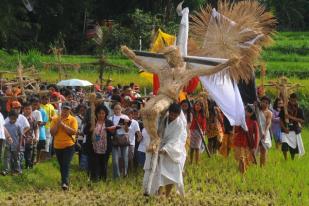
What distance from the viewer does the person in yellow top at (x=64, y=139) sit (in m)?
11.2

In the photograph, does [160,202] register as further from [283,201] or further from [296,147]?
[296,147]

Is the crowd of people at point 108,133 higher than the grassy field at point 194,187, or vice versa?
the crowd of people at point 108,133

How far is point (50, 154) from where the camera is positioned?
555 inches

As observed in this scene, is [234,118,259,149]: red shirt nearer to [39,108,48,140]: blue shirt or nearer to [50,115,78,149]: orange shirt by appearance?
[50,115,78,149]: orange shirt

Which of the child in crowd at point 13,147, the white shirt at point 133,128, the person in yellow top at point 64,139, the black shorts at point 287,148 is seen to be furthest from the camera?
the black shorts at point 287,148

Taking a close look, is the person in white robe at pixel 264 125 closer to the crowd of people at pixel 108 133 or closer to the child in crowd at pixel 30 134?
the crowd of people at pixel 108 133

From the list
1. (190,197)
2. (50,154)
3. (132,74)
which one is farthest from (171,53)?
(132,74)

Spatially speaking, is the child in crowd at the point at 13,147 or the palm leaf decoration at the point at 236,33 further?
the child in crowd at the point at 13,147

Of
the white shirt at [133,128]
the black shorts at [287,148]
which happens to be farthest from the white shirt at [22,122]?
the black shorts at [287,148]

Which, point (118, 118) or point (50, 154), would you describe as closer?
point (118, 118)

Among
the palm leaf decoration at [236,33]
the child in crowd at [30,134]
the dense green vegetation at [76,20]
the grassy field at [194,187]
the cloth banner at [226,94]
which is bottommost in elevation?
the grassy field at [194,187]

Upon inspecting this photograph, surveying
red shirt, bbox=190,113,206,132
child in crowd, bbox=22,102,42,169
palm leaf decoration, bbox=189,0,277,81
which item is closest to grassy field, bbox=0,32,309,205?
child in crowd, bbox=22,102,42,169

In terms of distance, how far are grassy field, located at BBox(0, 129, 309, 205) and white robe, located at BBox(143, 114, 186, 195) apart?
0.81 feet

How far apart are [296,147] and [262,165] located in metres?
1.43
